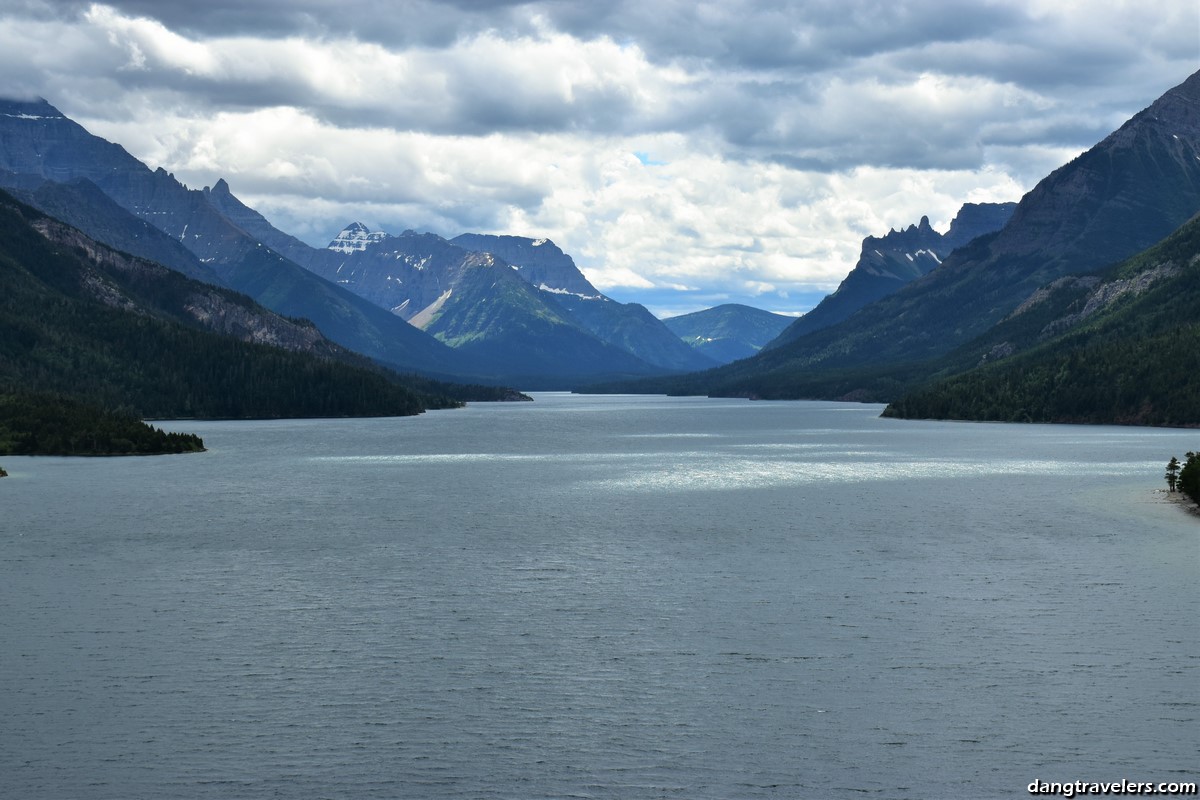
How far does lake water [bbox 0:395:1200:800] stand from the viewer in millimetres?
40250

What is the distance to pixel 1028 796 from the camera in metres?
37.4

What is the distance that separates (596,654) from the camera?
5631 centimetres

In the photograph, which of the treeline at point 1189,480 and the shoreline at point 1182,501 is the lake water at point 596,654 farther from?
the treeline at point 1189,480

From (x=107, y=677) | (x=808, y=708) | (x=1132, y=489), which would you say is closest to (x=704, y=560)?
(x=808, y=708)

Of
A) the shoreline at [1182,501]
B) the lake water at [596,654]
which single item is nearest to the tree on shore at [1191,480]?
the shoreline at [1182,501]

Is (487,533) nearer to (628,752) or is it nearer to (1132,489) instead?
(628,752)

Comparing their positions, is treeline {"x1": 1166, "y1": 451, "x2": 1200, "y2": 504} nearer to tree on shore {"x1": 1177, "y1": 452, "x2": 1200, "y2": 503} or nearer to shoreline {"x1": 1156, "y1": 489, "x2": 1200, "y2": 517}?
tree on shore {"x1": 1177, "y1": 452, "x2": 1200, "y2": 503}

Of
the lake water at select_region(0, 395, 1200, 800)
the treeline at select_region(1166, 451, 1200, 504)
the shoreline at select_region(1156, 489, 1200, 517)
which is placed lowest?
the lake water at select_region(0, 395, 1200, 800)

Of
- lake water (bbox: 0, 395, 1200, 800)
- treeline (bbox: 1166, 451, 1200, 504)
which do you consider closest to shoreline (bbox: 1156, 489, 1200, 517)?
treeline (bbox: 1166, 451, 1200, 504)

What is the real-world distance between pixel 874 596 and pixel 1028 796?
33.9m

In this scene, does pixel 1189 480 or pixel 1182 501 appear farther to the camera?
pixel 1189 480

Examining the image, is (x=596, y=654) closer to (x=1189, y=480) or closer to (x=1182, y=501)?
(x=1182, y=501)

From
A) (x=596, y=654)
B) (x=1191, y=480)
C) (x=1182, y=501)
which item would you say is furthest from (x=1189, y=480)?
(x=596, y=654)

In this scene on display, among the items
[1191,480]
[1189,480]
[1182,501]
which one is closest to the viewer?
[1191,480]
